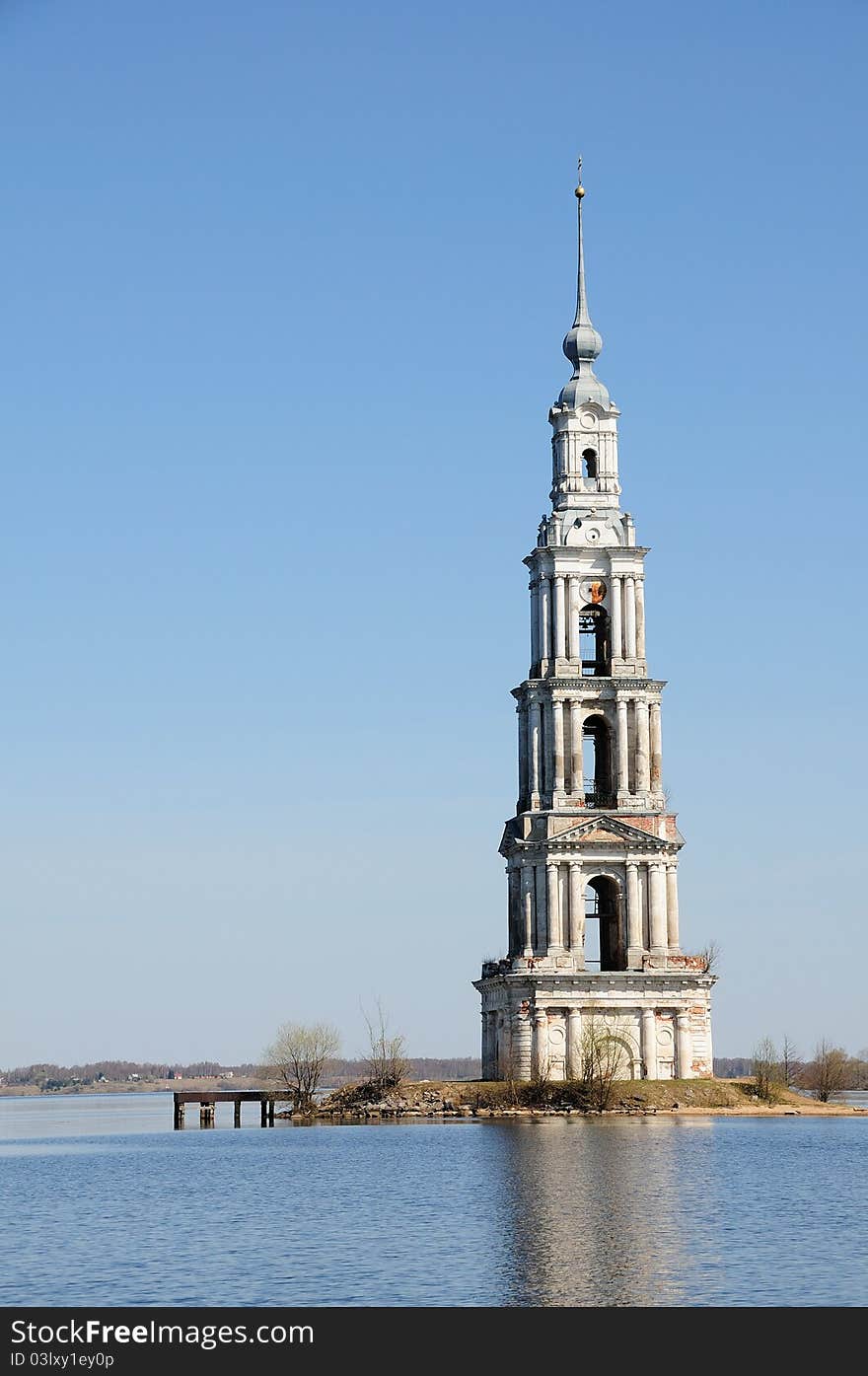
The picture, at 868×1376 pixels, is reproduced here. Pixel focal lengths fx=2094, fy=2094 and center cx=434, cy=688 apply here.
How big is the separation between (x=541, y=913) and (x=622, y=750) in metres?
11.2

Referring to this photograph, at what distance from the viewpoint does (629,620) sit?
12731 centimetres

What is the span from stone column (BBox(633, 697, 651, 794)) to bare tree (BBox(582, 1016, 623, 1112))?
14.9m

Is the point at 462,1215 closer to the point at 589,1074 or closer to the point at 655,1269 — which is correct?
the point at 655,1269

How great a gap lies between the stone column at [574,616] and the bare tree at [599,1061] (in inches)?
893

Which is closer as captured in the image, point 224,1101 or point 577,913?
point 577,913

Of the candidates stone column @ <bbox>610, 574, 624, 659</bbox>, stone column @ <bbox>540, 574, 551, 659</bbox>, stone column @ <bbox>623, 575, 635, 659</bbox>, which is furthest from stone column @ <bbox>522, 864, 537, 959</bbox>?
stone column @ <bbox>623, 575, 635, 659</bbox>

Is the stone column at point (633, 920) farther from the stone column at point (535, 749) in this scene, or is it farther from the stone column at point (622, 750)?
the stone column at point (535, 749)

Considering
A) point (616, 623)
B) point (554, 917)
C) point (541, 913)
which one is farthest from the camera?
point (616, 623)

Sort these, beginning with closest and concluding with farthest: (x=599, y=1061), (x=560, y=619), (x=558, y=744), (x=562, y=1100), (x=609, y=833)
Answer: (x=562, y=1100) → (x=599, y=1061) → (x=609, y=833) → (x=558, y=744) → (x=560, y=619)

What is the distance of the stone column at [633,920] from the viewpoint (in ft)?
398

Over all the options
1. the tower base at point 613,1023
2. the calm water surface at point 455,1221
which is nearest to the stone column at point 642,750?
the tower base at point 613,1023

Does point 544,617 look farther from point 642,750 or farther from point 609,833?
point 609,833

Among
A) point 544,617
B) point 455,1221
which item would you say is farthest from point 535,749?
point 455,1221
